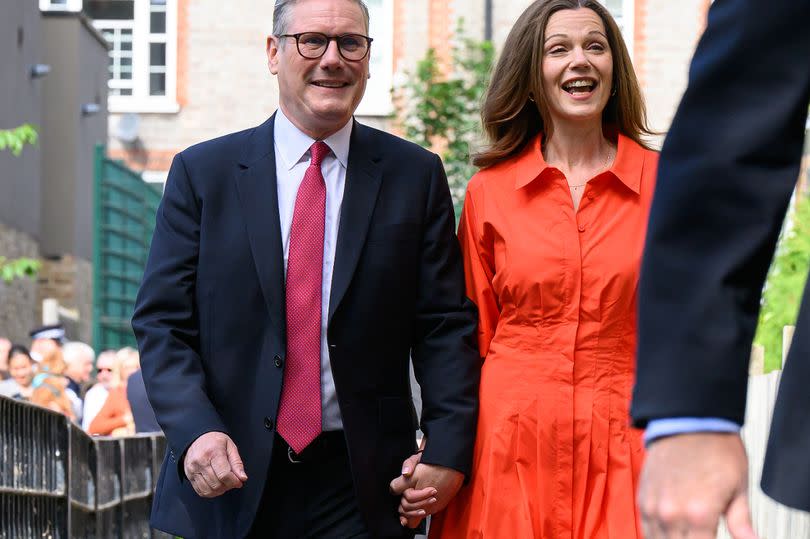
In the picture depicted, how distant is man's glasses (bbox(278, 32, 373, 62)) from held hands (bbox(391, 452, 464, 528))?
107 centimetres

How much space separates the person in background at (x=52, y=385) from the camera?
1215 centimetres

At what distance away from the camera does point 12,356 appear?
13.7m

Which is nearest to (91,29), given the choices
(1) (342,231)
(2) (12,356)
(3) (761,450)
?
(2) (12,356)

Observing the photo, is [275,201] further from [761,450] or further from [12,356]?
[12,356]

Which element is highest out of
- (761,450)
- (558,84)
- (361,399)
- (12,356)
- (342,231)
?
(558,84)

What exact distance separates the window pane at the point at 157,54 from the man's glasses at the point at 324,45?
80.1 ft

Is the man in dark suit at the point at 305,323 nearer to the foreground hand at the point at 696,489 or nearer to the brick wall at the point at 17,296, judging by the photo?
the foreground hand at the point at 696,489

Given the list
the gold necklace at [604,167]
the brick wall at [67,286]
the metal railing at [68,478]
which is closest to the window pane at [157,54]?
the brick wall at [67,286]

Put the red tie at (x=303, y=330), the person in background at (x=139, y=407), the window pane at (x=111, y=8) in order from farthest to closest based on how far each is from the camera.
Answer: the window pane at (x=111, y=8)
the person in background at (x=139, y=407)
the red tie at (x=303, y=330)

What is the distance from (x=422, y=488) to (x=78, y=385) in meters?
10.7

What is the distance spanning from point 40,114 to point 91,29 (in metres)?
1.88

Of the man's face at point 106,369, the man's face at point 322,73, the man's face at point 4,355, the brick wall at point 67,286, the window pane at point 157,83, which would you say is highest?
the man's face at point 322,73

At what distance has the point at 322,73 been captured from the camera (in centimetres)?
469

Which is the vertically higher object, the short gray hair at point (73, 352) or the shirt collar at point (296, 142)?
the shirt collar at point (296, 142)
